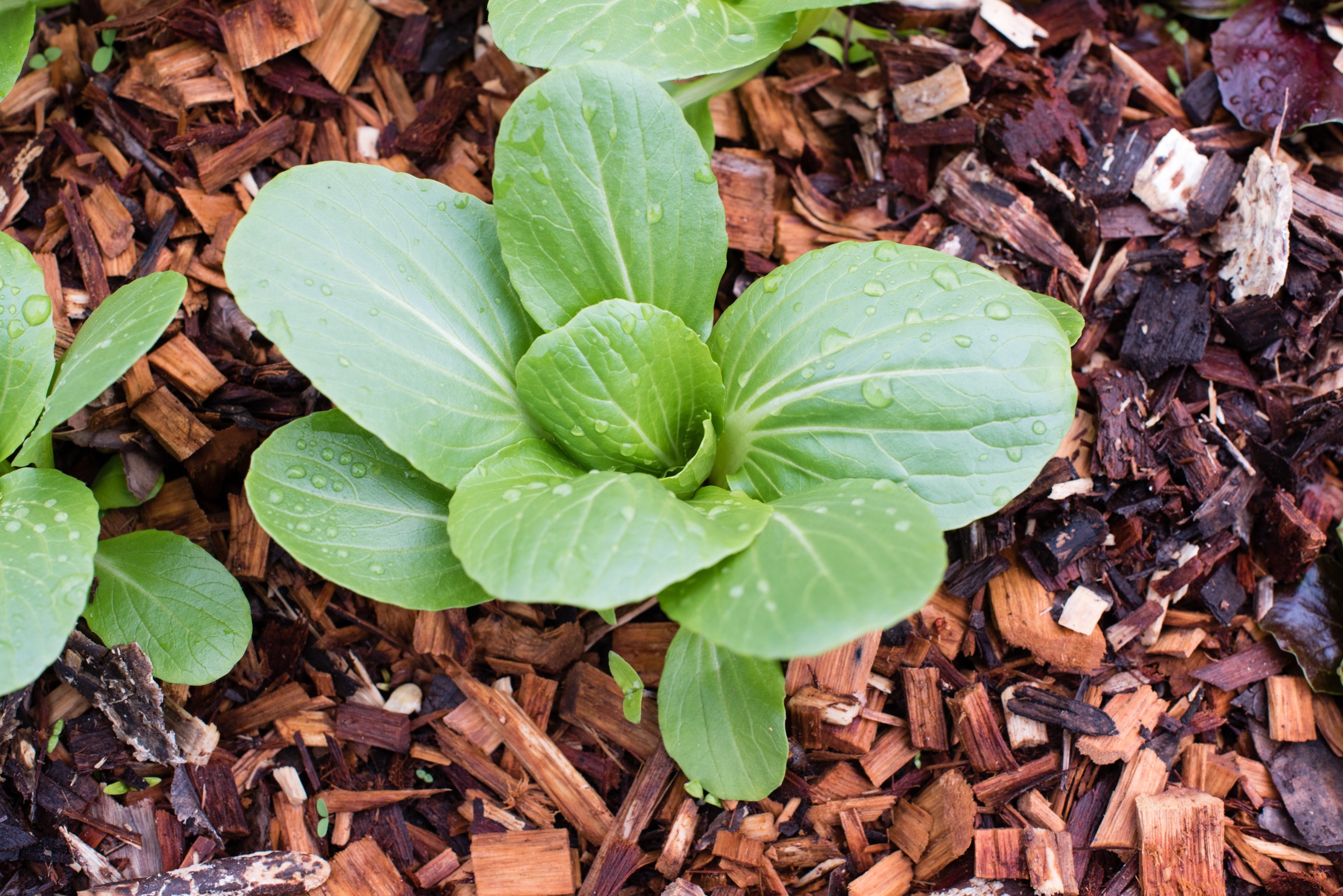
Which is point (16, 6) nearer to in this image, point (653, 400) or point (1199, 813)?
point (653, 400)

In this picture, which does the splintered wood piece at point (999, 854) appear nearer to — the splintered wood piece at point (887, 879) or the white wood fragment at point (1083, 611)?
the splintered wood piece at point (887, 879)

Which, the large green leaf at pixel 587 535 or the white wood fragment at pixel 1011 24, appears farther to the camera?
the white wood fragment at pixel 1011 24

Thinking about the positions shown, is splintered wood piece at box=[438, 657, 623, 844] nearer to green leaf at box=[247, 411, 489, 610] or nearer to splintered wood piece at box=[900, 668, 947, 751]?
green leaf at box=[247, 411, 489, 610]

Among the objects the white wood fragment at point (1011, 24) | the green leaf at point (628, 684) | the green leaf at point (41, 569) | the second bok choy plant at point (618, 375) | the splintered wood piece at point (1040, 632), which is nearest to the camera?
the green leaf at point (41, 569)

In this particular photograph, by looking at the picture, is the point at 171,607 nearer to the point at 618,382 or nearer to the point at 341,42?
the point at 618,382

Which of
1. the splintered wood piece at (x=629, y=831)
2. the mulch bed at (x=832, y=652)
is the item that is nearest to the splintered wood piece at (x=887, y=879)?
the mulch bed at (x=832, y=652)

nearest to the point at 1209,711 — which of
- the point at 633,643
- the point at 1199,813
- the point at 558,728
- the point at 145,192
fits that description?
the point at 1199,813

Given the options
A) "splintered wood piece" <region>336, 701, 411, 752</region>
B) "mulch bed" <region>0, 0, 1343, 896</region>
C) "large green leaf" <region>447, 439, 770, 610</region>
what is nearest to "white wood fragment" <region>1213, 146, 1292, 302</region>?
"mulch bed" <region>0, 0, 1343, 896</region>
